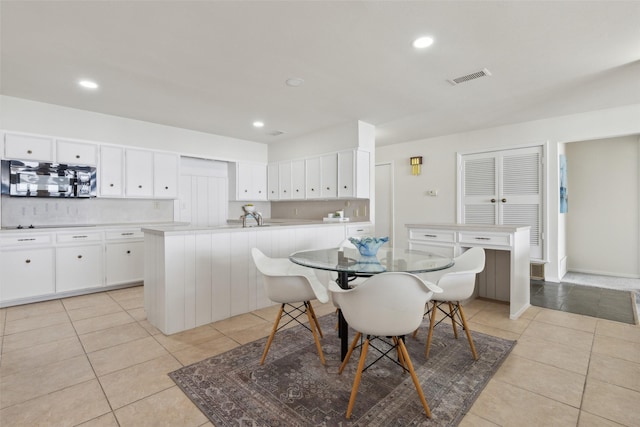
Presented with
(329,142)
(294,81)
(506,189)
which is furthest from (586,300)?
(294,81)

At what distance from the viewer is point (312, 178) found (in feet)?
18.0

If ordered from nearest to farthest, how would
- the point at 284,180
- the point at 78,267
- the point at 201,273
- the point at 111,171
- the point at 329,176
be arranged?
the point at 201,273 < the point at 78,267 < the point at 111,171 < the point at 329,176 < the point at 284,180

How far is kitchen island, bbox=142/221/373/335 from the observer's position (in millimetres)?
2840

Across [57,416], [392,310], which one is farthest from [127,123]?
[392,310]

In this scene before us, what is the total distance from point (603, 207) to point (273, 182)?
5982 mm

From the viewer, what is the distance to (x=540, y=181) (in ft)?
16.2

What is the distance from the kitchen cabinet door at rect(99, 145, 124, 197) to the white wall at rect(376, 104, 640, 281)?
496 cm

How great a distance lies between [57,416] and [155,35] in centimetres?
266

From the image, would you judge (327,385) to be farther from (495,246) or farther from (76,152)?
(76,152)

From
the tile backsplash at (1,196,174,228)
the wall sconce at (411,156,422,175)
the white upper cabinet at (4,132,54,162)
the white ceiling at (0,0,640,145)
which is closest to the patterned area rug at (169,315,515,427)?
the white ceiling at (0,0,640,145)

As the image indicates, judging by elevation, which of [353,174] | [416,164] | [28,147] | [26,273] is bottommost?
[26,273]

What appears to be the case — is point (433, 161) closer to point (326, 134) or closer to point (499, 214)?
point (499, 214)

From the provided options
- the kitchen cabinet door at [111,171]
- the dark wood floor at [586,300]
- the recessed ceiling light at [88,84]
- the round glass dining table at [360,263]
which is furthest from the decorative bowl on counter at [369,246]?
the kitchen cabinet door at [111,171]

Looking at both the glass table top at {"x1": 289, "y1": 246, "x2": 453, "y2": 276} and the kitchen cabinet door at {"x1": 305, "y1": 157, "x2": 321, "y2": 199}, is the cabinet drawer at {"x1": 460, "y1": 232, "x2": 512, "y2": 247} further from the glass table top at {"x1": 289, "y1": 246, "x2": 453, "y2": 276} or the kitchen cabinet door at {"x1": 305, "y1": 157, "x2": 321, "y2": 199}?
the kitchen cabinet door at {"x1": 305, "y1": 157, "x2": 321, "y2": 199}
